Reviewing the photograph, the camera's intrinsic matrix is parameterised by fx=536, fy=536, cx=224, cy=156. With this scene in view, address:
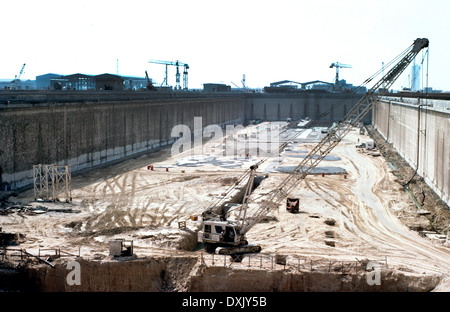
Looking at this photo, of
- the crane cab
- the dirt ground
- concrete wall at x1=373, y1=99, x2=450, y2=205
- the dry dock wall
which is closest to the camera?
the crane cab

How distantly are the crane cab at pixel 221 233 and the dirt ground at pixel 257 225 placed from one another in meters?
1.49

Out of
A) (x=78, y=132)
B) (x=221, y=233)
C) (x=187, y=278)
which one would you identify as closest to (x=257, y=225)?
(x=221, y=233)

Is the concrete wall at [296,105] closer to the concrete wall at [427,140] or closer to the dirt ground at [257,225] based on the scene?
the concrete wall at [427,140]

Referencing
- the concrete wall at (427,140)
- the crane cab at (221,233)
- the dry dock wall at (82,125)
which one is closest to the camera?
the crane cab at (221,233)

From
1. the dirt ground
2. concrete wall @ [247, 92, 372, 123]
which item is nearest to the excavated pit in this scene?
the dirt ground

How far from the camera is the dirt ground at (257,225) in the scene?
2466 cm

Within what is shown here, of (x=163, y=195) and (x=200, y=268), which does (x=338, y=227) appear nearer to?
(x=200, y=268)

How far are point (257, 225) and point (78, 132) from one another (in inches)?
965

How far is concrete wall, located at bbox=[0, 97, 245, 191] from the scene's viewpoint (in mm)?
38469

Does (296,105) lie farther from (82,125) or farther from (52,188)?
(52,188)

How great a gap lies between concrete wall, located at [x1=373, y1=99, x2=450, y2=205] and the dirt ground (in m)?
1.99

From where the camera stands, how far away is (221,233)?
77.2 feet

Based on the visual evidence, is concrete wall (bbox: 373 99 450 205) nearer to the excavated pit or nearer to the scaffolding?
the excavated pit

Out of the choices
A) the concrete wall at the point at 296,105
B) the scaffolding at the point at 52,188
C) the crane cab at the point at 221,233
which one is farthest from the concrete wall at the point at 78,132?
the concrete wall at the point at 296,105
